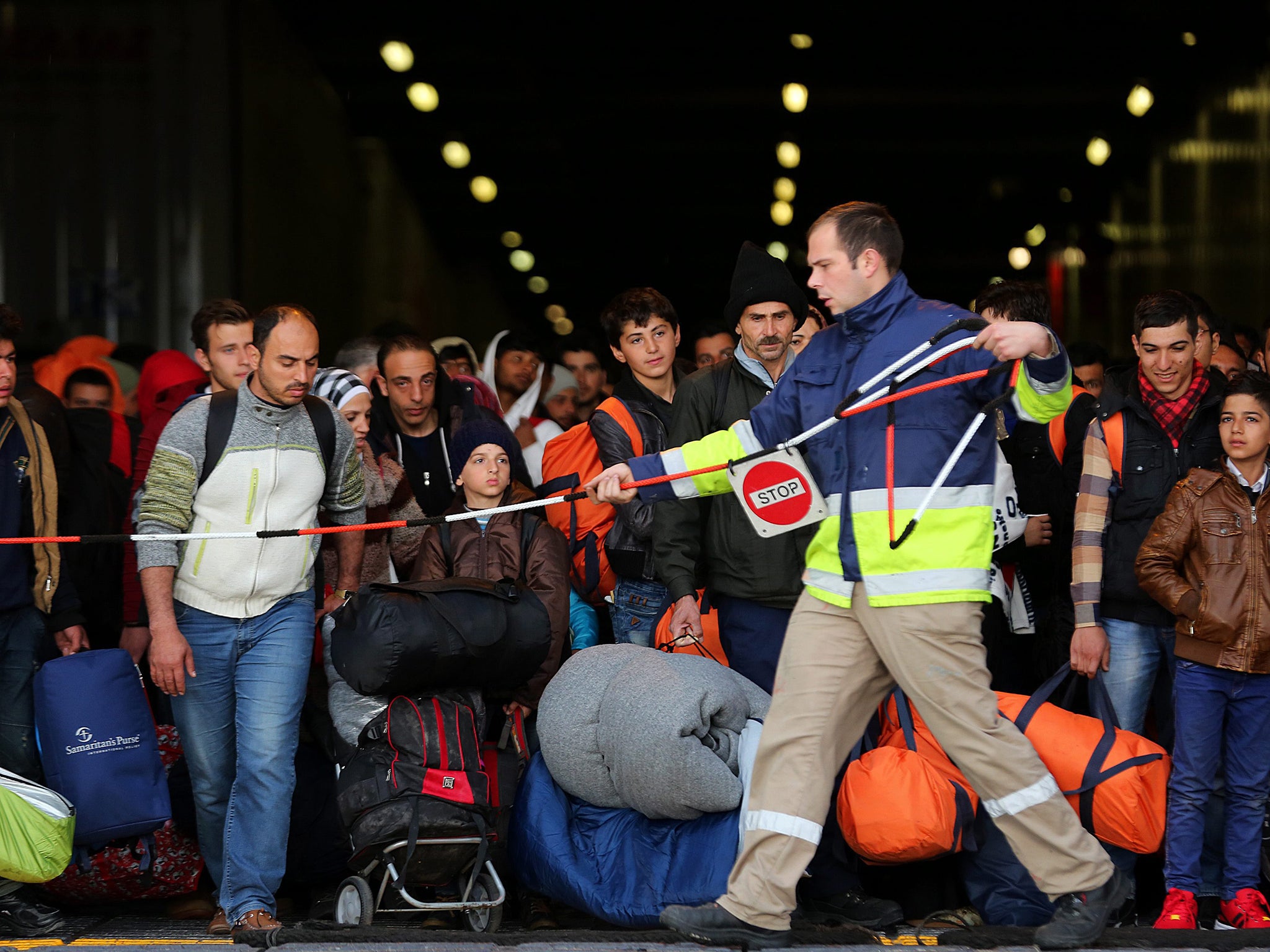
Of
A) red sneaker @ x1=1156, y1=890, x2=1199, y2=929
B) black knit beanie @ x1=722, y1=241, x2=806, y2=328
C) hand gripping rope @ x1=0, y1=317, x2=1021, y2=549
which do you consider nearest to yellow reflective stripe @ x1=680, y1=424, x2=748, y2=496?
hand gripping rope @ x1=0, y1=317, x2=1021, y2=549

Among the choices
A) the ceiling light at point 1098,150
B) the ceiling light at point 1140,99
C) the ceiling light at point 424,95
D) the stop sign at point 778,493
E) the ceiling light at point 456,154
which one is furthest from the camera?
the ceiling light at point 1098,150

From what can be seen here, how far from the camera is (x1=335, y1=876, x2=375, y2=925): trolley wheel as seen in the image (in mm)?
4266

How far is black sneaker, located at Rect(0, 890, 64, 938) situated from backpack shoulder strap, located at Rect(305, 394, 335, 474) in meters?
1.73

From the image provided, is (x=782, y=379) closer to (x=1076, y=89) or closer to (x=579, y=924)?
(x=579, y=924)

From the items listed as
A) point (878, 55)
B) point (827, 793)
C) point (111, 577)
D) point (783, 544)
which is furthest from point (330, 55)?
point (827, 793)

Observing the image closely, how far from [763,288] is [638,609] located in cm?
126

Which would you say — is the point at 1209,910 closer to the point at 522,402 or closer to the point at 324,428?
the point at 324,428

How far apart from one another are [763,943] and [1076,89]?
1299 cm

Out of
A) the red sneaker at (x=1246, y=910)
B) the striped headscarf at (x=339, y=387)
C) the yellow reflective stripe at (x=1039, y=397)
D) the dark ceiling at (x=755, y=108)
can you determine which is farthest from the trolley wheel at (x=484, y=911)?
the dark ceiling at (x=755, y=108)

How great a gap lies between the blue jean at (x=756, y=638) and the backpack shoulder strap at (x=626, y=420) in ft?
2.29

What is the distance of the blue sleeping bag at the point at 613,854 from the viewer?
4.32 metres

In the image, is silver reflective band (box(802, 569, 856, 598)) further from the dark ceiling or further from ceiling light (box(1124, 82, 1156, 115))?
ceiling light (box(1124, 82, 1156, 115))

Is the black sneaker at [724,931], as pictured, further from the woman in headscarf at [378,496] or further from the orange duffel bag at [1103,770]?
the woman in headscarf at [378,496]

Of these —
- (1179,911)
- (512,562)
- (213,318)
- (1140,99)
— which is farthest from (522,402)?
(1140,99)
